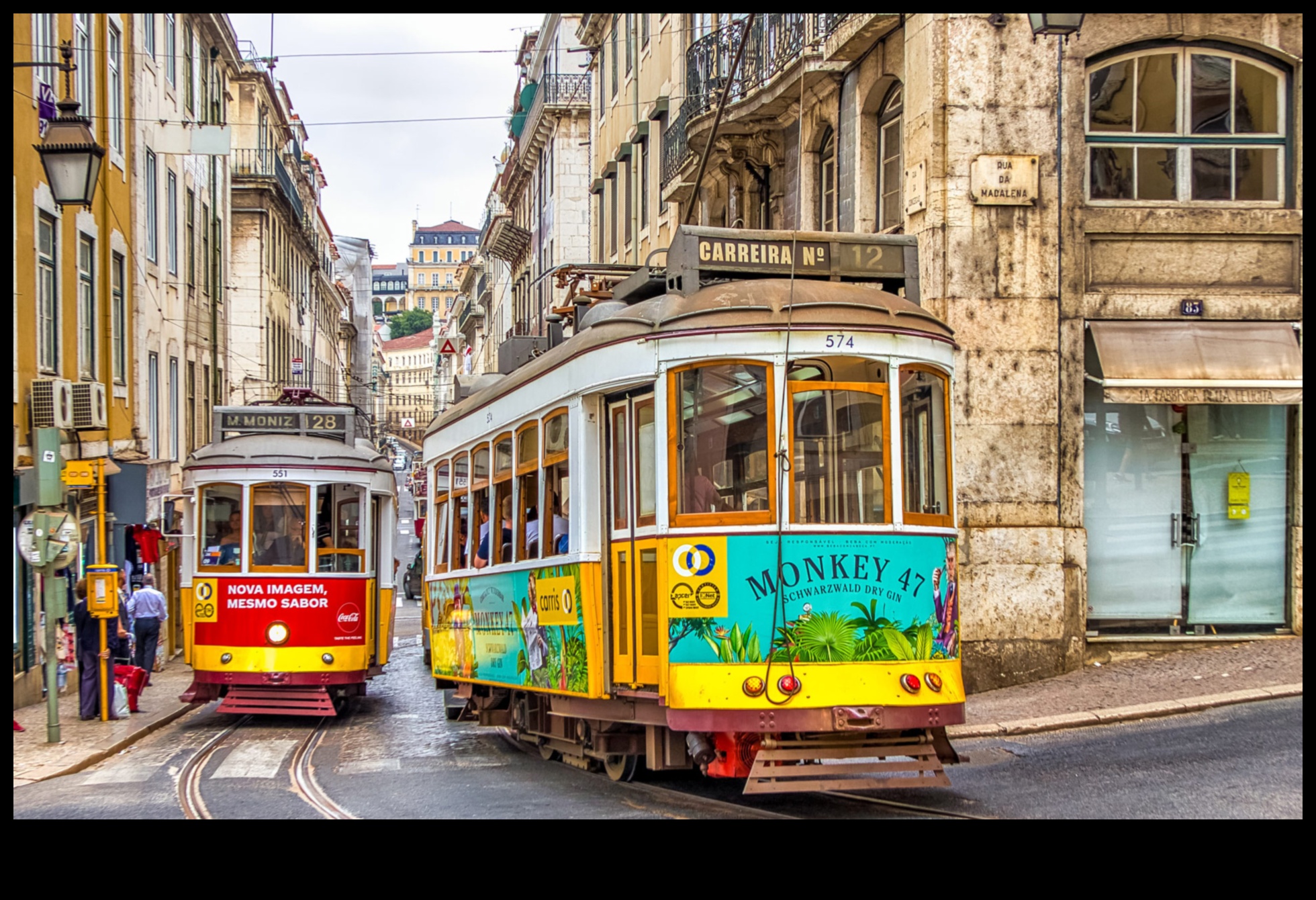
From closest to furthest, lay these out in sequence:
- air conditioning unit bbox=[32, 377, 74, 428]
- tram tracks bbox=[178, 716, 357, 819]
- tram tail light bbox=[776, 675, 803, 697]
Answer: tram tail light bbox=[776, 675, 803, 697] → tram tracks bbox=[178, 716, 357, 819] → air conditioning unit bbox=[32, 377, 74, 428]

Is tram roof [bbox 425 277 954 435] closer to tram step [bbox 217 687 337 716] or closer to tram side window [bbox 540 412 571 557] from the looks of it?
tram side window [bbox 540 412 571 557]

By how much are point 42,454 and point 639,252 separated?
784 inches

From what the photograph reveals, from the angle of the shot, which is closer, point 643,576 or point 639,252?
point 643,576

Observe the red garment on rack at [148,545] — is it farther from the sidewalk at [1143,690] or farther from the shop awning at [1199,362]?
the shop awning at [1199,362]

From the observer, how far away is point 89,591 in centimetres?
1538

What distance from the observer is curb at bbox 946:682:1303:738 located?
12758 millimetres

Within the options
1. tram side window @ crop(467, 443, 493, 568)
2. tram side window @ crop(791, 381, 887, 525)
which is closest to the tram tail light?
tram side window @ crop(791, 381, 887, 525)

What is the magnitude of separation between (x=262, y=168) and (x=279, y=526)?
111ft

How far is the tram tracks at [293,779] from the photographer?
32.8 ft

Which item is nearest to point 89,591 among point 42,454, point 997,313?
point 42,454

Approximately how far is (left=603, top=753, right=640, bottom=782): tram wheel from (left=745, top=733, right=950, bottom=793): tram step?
188 cm

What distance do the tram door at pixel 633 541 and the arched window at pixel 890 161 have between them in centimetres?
823
